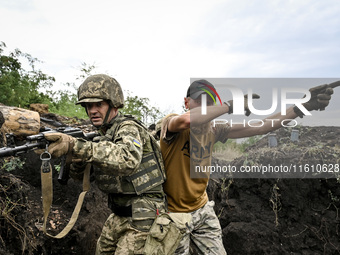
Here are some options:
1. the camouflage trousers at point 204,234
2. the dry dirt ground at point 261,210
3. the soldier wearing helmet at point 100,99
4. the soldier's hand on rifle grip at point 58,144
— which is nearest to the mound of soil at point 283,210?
the dry dirt ground at point 261,210

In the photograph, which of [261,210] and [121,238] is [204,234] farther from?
[261,210]

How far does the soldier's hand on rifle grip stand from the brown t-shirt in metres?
1.15

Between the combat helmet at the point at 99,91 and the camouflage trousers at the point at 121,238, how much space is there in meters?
1.08

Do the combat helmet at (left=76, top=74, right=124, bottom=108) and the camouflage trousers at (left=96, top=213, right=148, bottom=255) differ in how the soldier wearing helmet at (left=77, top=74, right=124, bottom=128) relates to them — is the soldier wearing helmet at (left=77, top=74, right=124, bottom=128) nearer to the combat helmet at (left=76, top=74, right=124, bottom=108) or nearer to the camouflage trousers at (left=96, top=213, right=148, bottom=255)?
the combat helmet at (left=76, top=74, right=124, bottom=108)

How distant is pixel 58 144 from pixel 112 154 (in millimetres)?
399

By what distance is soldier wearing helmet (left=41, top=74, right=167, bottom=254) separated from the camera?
2459 mm

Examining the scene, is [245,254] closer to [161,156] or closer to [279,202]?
[279,202]

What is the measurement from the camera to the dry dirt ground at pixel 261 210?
15.9ft

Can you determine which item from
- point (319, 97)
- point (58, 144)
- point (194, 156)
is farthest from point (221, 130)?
point (58, 144)

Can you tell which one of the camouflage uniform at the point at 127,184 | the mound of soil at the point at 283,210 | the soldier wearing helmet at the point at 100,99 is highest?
the soldier wearing helmet at the point at 100,99

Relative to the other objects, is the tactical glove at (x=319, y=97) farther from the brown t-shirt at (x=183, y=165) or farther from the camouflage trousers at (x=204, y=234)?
the camouflage trousers at (x=204, y=234)

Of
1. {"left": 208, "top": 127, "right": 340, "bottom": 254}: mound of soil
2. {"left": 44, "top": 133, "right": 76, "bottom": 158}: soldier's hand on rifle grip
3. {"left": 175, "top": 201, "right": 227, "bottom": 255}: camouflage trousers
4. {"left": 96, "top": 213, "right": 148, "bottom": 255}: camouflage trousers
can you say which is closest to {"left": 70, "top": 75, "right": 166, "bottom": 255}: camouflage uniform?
{"left": 96, "top": 213, "right": 148, "bottom": 255}: camouflage trousers

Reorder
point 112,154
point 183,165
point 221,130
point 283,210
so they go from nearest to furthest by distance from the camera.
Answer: point 112,154 → point 183,165 → point 221,130 → point 283,210

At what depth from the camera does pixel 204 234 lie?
3574mm
